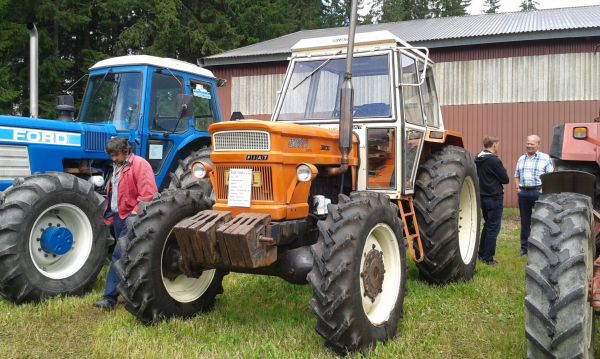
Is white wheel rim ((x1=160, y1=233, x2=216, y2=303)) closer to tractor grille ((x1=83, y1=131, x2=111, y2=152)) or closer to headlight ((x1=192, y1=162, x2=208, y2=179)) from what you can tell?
headlight ((x1=192, y1=162, x2=208, y2=179))

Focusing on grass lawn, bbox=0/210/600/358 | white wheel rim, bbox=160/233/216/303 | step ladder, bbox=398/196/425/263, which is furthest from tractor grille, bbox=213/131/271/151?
step ladder, bbox=398/196/425/263

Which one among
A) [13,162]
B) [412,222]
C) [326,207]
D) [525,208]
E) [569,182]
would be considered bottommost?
[525,208]

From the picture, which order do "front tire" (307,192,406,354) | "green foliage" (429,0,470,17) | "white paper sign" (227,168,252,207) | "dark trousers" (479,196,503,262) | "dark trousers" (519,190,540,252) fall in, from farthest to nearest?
1. "green foliage" (429,0,470,17)
2. "dark trousers" (519,190,540,252)
3. "dark trousers" (479,196,503,262)
4. "white paper sign" (227,168,252,207)
5. "front tire" (307,192,406,354)

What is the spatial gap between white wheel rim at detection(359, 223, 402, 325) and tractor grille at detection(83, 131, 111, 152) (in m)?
3.93

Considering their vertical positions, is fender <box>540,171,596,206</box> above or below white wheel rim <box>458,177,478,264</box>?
above

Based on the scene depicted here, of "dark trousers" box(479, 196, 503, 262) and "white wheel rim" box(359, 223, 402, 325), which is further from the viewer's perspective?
"dark trousers" box(479, 196, 503, 262)

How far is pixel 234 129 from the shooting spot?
14.4 feet

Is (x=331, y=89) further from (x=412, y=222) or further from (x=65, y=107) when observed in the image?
(x=65, y=107)

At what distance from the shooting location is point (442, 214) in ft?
17.8

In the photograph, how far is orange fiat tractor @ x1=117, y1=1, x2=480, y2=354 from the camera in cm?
392

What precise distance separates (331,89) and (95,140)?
9.91 ft

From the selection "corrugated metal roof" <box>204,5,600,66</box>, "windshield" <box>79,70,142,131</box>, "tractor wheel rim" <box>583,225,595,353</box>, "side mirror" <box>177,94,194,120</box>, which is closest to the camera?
"tractor wheel rim" <box>583,225,595,353</box>

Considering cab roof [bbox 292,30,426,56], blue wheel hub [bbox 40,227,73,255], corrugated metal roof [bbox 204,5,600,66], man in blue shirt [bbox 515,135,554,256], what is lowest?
blue wheel hub [bbox 40,227,73,255]

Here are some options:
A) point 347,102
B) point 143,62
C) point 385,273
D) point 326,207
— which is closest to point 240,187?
point 326,207
